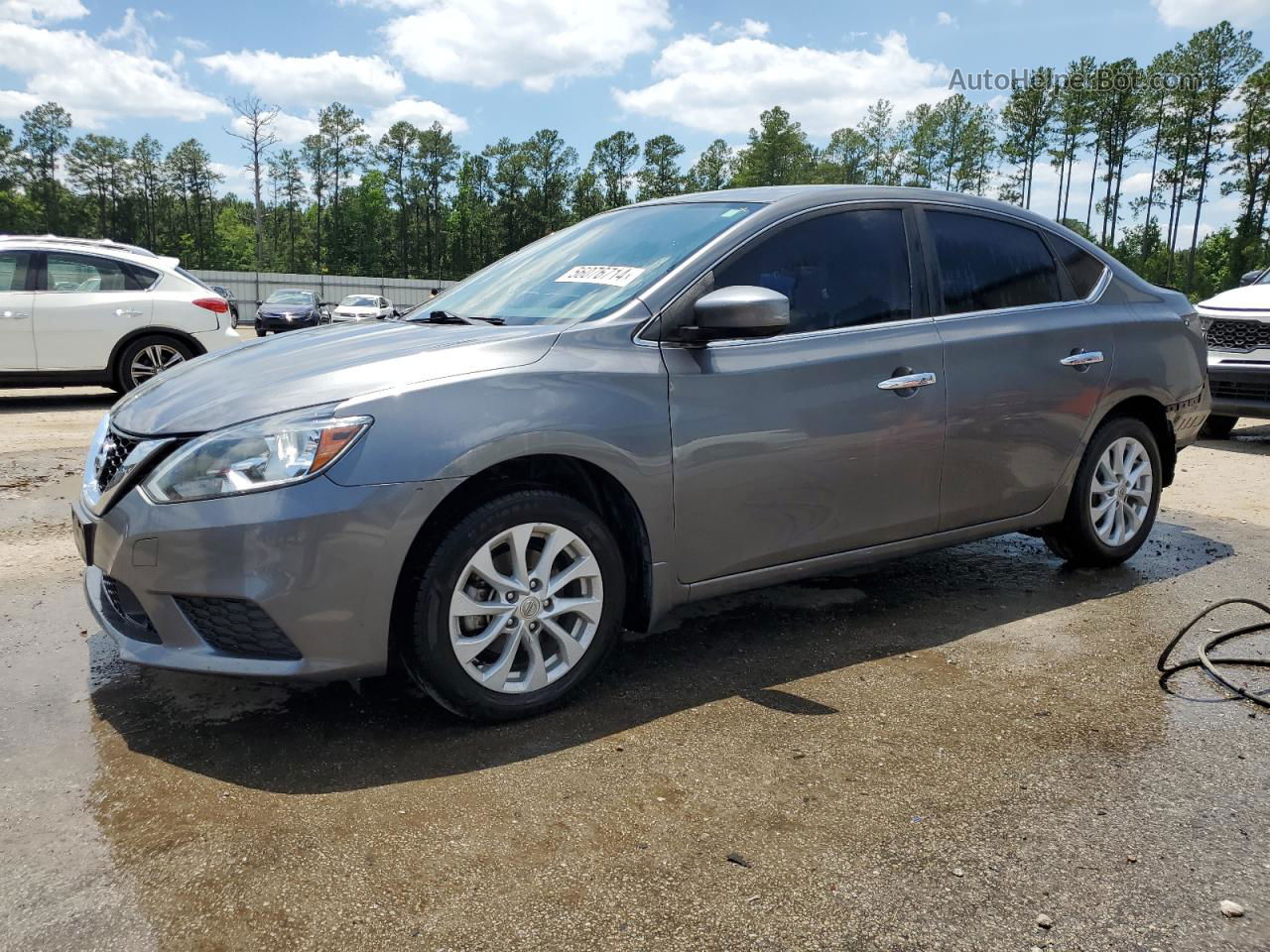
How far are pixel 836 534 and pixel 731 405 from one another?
696mm

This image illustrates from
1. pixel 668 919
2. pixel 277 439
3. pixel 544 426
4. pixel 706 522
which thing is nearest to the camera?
pixel 668 919

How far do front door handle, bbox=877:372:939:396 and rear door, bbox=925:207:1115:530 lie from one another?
0.12 metres

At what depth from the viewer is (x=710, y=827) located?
2.48 metres

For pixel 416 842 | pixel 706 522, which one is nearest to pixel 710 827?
pixel 416 842

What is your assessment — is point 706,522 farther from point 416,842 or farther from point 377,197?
point 377,197

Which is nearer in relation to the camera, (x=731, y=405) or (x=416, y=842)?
(x=416, y=842)

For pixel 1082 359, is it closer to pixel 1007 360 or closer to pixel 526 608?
pixel 1007 360

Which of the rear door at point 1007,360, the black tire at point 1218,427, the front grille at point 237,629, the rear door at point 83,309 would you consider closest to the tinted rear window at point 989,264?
the rear door at point 1007,360

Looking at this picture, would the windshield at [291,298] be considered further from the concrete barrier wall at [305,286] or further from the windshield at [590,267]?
the windshield at [590,267]

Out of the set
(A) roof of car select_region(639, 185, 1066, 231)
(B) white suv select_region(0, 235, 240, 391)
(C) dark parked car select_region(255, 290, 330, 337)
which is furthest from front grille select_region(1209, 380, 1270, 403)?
(C) dark parked car select_region(255, 290, 330, 337)

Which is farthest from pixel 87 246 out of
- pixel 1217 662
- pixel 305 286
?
pixel 305 286

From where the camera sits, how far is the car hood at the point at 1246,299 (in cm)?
909

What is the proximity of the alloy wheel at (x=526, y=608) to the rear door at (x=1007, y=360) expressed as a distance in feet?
5.40

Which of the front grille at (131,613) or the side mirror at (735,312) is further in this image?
the side mirror at (735,312)
